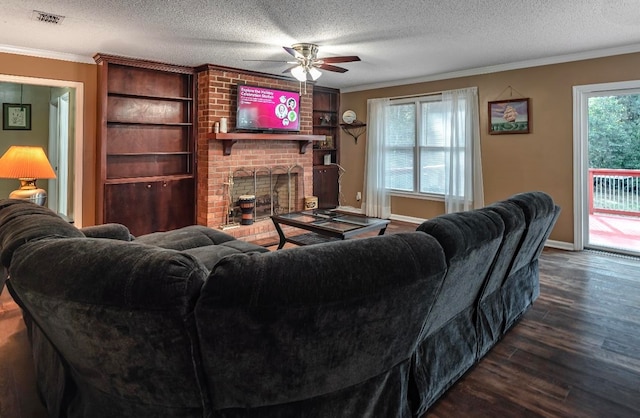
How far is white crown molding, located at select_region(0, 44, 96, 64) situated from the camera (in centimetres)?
422

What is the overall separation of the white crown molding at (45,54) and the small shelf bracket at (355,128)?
4.00 meters

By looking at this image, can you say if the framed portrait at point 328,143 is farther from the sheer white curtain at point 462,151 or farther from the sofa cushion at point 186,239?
the sofa cushion at point 186,239

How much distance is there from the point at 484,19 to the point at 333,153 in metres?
4.26

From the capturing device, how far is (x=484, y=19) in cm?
341

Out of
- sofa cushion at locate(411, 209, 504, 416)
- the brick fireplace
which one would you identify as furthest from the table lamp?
sofa cushion at locate(411, 209, 504, 416)

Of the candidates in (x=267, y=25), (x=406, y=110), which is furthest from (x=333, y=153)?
(x=267, y=25)

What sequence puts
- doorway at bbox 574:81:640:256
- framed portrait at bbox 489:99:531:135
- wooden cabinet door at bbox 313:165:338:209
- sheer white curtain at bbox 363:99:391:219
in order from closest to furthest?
doorway at bbox 574:81:640:256
framed portrait at bbox 489:99:531:135
sheer white curtain at bbox 363:99:391:219
wooden cabinet door at bbox 313:165:338:209

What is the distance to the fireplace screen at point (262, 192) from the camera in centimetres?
554

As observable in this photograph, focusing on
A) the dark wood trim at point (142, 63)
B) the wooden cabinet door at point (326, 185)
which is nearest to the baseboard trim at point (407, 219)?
the wooden cabinet door at point (326, 185)

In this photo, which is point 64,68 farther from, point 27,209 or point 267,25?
point 27,209

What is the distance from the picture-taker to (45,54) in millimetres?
4434

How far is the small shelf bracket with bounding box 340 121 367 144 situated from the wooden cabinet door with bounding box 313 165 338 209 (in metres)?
0.69

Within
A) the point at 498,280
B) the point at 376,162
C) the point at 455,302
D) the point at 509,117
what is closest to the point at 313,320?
the point at 455,302

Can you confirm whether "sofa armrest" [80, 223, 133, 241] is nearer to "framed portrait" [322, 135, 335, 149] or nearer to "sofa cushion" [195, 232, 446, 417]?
"sofa cushion" [195, 232, 446, 417]
